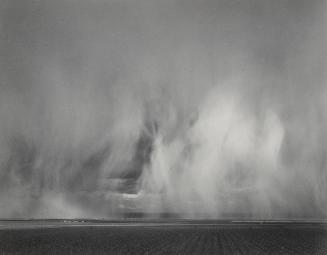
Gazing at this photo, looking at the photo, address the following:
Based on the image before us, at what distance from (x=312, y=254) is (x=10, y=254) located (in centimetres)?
3762

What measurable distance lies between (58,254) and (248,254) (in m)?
23.6

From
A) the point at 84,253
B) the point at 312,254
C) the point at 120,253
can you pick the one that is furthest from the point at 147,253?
the point at 312,254

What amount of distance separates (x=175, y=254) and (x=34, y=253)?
61.7 feet

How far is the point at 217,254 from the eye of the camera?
2418 inches

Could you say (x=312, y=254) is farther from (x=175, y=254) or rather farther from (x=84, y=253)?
(x=84, y=253)

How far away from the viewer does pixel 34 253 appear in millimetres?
64625

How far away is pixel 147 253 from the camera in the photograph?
6219 cm

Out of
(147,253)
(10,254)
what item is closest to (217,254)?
(147,253)

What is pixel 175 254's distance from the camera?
59.2 meters

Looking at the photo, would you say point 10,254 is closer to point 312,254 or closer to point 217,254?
point 217,254

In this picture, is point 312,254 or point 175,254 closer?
point 175,254

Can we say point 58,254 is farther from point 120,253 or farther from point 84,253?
point 120,253

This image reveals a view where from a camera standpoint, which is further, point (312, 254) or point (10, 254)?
point (312, 254)

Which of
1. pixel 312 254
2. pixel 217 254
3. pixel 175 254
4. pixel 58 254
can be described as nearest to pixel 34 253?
pixel 58 254
